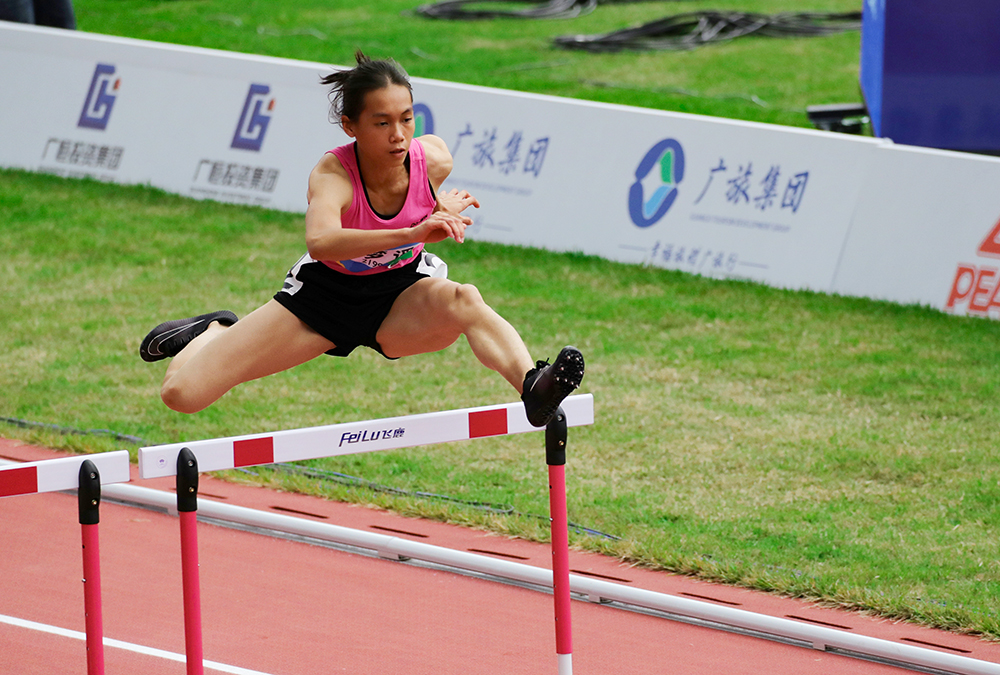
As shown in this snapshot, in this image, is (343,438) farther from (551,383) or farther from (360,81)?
(360,81)

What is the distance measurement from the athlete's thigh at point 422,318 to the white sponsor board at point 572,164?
7349 millimetres

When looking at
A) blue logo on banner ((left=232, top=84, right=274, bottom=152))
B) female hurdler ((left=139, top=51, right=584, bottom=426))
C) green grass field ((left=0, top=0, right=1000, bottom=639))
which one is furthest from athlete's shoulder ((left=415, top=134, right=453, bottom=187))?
blue logo on banner ((left=232, top=84, right=274, bottom=152))

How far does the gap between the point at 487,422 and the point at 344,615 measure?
229cm

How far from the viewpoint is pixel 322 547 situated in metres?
7.70

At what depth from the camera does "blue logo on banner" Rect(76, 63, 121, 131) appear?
49.4 ft

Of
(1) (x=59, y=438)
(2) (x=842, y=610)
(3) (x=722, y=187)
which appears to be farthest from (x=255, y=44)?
(2) (x=842, y=610)

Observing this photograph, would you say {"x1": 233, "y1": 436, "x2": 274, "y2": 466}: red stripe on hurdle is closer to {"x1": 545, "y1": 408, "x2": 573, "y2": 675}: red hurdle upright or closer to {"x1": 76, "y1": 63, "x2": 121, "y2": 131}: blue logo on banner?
{"x1": 545, "y1": 408, "x2": 573, "y2": 675}: red hurdle upright

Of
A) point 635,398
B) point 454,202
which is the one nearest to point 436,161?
point 454,202

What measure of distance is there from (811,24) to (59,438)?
18.8 m

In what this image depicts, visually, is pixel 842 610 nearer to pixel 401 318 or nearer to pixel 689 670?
pixel 689 670

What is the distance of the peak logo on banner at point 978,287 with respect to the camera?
11.0 m

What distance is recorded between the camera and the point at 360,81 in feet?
15.3

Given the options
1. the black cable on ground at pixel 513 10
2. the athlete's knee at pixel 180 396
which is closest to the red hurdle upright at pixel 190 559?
the athlete's knee at pixel 180 396

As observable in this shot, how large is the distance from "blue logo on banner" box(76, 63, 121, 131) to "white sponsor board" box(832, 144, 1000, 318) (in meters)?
8.60
